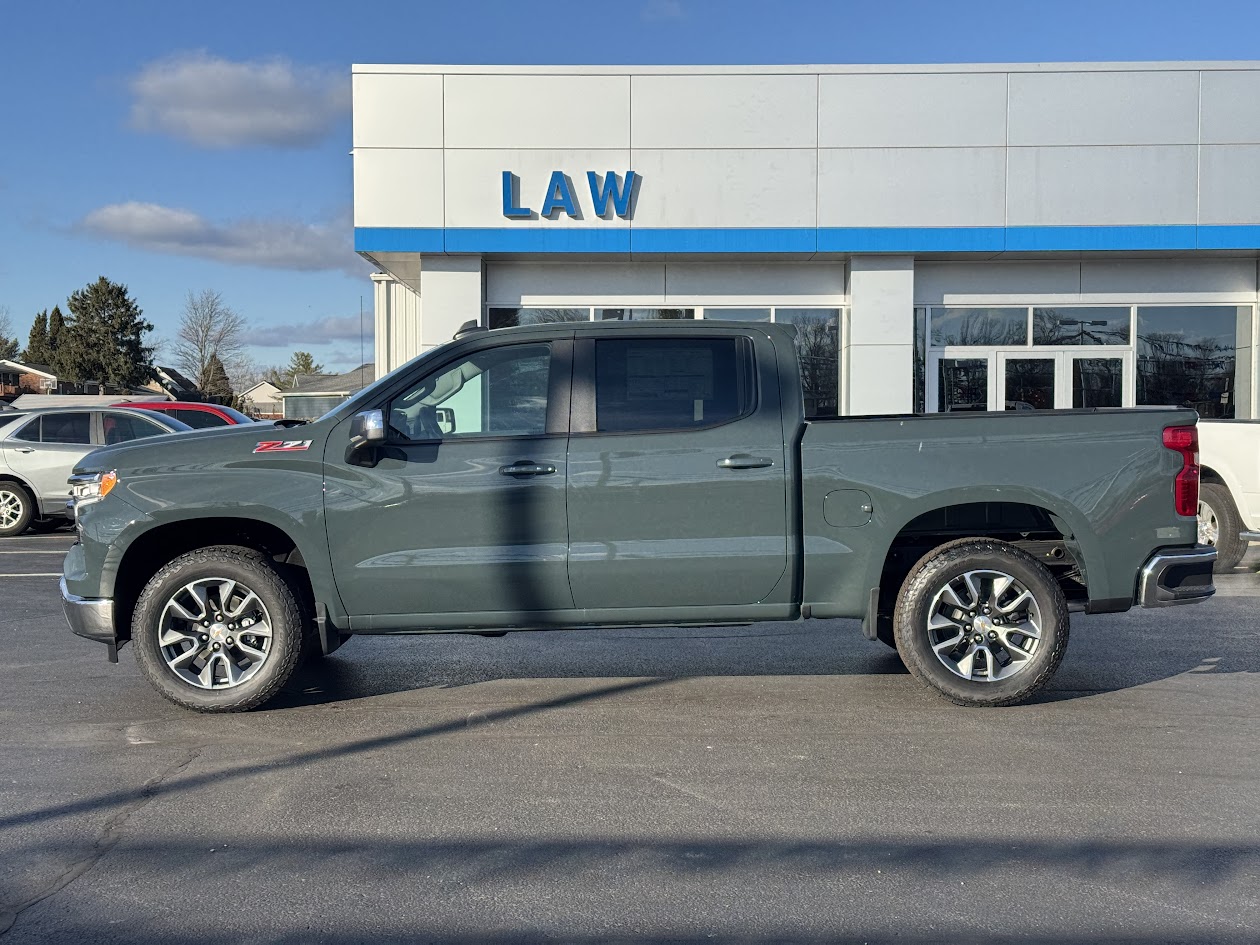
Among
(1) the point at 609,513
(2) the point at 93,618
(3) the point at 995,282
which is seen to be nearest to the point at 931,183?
(3) the point at 995,282

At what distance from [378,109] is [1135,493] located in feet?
49.1

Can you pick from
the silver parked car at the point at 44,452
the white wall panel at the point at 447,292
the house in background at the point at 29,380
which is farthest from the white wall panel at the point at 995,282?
→ the house in background at the point at 29,380

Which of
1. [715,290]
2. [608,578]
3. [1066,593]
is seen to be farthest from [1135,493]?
[715,290]

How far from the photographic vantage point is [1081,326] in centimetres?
1905

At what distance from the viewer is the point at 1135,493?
5844mm

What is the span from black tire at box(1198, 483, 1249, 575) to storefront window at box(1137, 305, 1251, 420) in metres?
9.31

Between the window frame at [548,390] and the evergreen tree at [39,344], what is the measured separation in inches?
3264

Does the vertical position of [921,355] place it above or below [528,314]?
below

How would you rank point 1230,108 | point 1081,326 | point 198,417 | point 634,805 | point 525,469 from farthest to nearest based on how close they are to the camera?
point 1081,326 → point 1230,108 → point 198,417 → point 525,469 → point 634,805

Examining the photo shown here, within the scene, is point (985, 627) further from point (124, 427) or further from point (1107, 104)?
point (1107, 104)

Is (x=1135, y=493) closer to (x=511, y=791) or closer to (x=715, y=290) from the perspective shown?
(x=511, y=791)

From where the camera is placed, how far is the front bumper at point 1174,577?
585 cm

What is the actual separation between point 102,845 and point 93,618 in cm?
195

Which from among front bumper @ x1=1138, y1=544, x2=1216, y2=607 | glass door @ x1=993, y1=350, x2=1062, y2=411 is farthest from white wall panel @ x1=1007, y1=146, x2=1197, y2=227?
front bumper @ x1=1138, y1=544, x2=1216, y2=607
